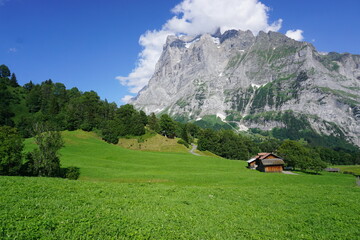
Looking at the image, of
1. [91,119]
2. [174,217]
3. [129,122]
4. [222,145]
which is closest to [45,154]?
[174,217]

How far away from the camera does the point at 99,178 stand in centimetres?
3959

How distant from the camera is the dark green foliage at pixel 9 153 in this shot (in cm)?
3152

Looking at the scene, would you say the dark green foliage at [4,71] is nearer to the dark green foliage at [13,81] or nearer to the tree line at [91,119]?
the tree line at [91,119]

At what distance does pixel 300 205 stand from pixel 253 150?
14308 cm

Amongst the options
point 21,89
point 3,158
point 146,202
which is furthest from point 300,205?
point 21,89

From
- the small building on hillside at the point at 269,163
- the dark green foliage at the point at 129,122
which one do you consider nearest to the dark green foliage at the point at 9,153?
the small building on hillside at the point at 269,163

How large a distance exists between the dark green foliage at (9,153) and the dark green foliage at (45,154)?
2422 mm

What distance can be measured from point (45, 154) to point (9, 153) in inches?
204

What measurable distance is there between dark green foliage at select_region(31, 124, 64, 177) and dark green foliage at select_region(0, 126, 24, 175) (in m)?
2.42

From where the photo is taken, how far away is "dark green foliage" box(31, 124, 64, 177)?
3528 cm

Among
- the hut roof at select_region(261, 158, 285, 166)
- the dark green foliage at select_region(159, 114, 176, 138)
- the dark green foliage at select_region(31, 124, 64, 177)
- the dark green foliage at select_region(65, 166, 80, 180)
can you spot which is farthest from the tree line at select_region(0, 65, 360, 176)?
the dark green foliage at select_region(31, 124, 64, 177)

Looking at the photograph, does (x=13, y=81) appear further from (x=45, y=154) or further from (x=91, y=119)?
(x=45, y=154)

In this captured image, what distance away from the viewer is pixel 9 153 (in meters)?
32.4

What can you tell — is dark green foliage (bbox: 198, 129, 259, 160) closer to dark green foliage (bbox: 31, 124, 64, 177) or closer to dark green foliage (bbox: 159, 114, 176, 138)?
dark green foliage (bbox: 159, 114, 176, 138)
